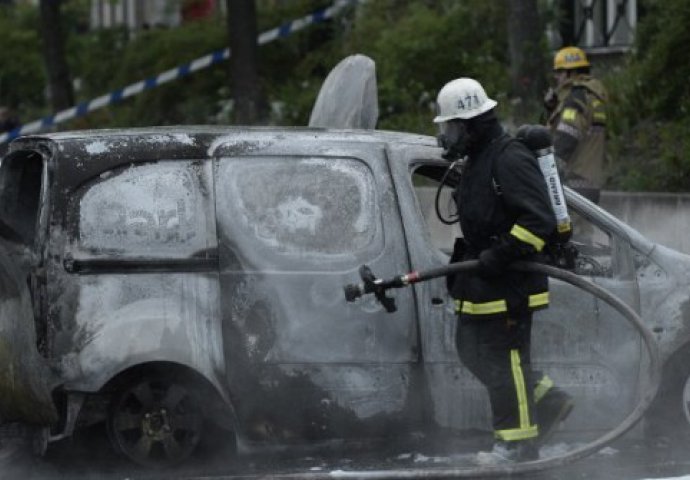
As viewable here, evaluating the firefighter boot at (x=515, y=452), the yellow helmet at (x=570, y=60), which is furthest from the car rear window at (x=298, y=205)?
the yellow helmet at (x=570, y=60)

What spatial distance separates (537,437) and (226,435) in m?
1.46

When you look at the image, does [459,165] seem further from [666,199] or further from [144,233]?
[666,199]

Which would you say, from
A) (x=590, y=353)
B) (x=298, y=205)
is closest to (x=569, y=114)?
(x=590, y=353)

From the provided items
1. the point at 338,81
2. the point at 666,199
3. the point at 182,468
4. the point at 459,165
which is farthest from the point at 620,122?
the point at 182,468

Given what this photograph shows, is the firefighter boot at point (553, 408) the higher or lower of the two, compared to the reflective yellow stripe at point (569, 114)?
lower

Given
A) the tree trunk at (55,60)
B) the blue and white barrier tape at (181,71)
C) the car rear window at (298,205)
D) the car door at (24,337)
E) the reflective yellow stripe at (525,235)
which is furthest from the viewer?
the tree trunk at (55,60)

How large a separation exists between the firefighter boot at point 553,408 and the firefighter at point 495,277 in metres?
0.03

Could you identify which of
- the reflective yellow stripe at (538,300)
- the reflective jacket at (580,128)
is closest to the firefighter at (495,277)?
the reflective yellow stripe at (538,300)

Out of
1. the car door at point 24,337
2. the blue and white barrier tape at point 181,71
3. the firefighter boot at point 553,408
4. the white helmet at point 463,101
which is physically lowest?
the firefighter boot at point 553,408

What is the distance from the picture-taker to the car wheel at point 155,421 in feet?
24.6

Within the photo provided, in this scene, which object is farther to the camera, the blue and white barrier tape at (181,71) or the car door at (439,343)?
the blue and white barrier tape at (181,71)

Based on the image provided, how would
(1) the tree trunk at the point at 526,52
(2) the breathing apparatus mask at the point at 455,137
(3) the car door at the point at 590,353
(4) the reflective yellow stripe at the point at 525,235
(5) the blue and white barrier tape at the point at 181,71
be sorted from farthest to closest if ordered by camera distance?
(5) the blue and white barrier tape at the point at 181,71, (1) the tree trunk at the point at 526,52, (3) the car door at the point at 590,353, (2) the breathing apparatus mask at the point at 455,137, (4) the reflective yellow stripe at the point at 525,235

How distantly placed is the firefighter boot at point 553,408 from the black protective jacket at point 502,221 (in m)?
0.46

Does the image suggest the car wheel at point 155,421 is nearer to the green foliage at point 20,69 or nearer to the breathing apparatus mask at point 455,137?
the breathing apparatus mask at point 455,137
